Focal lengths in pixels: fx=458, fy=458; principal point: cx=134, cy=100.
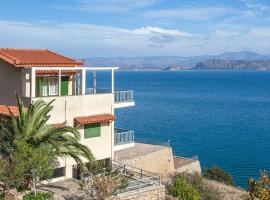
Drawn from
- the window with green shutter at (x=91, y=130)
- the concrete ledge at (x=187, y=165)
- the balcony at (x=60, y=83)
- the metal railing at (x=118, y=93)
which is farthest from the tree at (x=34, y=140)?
the concrete ledge at (x=187, y=165)

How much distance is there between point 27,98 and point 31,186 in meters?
4.44

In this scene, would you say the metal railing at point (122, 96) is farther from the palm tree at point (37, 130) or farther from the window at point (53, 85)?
the palm tree at point (37, 130)

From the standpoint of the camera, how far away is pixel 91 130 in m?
26.0

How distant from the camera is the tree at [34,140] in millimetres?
19500

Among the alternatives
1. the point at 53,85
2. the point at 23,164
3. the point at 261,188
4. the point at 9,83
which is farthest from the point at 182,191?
the point at 9,83

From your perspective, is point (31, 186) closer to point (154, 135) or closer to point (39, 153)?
point (39, 153)

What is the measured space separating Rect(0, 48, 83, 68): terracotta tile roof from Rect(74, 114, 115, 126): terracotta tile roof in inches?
141

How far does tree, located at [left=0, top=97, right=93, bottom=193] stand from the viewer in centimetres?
1950

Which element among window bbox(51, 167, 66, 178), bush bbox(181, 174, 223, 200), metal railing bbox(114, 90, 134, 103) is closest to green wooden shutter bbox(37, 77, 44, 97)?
window bbox(51, 167, 66, 178)

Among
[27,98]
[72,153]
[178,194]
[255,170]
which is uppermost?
[27,98]

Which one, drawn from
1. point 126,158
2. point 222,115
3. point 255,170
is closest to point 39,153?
point 126,158

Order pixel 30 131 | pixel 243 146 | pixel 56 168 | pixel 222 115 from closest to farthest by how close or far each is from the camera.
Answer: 1. pixel 30 131
2. pixel 56 168
3. pixel 243 146
4. pixel 222 115

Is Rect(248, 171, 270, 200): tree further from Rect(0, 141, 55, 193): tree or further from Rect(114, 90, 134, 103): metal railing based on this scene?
Rect(114, 90, 134, 103): metal railing

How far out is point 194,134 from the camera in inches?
2625
